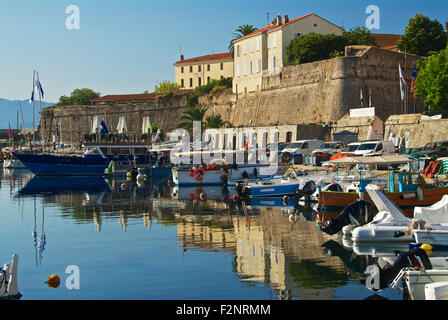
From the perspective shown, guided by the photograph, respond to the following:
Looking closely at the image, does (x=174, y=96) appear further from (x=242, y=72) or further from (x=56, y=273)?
(x=56, y=273)

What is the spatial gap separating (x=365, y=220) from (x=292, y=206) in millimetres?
9248

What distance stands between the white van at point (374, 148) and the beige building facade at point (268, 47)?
2593 centimetres

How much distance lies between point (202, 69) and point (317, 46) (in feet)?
128

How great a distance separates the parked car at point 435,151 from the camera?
119 feet

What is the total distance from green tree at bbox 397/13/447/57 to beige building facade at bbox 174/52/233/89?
122ft

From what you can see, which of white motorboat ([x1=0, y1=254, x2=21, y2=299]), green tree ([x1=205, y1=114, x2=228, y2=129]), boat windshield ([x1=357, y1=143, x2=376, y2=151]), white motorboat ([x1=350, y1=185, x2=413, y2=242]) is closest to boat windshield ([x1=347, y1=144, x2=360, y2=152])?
boat windshield ([x1=357, y1=143, x2=376, y2=151])

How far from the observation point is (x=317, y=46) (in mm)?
59750

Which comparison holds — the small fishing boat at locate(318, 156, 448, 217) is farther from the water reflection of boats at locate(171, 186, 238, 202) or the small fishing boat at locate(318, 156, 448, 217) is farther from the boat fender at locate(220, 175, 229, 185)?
the boat fender at locate(220, 175, 229, 185)

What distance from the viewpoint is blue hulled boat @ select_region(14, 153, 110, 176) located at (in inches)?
2069

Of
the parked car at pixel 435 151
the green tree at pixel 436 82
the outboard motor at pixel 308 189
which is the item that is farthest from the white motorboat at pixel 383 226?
the green tree at pixel 436 82

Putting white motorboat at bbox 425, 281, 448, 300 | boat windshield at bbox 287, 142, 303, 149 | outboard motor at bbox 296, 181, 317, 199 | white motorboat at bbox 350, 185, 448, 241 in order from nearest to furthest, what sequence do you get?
white motorboat at bbox 425, 281, 448, 300, white motorboat at bbox 350, 185, 448, 241, outboard motor at bbox 296, 181, 317, 199, boat windshield at bbox 287, 142, 303, 149

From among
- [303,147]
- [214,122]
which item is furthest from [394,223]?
[214,122]

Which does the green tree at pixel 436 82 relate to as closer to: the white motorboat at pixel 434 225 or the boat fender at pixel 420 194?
the boat fender at pixel 420 194
